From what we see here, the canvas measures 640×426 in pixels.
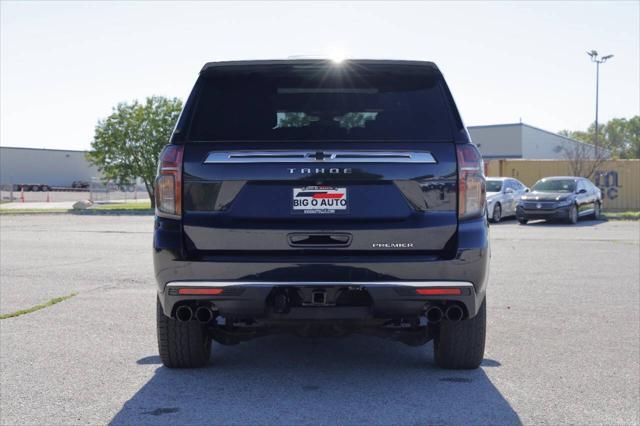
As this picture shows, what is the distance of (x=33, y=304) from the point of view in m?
8.25

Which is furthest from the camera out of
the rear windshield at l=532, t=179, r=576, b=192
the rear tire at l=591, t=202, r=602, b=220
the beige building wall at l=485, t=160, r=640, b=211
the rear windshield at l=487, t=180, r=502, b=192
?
the beige building wall at l=485, t=160, r=640, b=211

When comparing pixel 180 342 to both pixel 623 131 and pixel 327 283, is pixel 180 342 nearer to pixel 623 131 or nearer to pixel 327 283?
pixel 327 283

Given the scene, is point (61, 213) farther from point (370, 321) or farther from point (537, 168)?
point (370, 321)

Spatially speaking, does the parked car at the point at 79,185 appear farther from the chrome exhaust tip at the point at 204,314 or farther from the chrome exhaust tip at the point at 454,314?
the chrome exhaust tip at the point at 454,314

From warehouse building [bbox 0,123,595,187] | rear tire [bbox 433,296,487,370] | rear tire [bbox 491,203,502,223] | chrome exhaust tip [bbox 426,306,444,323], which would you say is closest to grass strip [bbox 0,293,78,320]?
rear tire [bbox 433,296,487,370]

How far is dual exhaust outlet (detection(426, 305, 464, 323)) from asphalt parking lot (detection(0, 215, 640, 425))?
0.50 meters

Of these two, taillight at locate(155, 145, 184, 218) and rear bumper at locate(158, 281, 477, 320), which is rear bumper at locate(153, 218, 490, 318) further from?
taillight at locate(155, 145, 184, 218)

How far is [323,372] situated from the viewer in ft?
17.5

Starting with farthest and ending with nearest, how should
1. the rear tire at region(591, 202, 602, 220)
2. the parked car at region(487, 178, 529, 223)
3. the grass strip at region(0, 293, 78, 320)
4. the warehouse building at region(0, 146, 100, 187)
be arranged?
the warehouse building at region(0, 146, 100, 187) < the rear tire at region(591, 202, 602, 220) < the parked car at region(487, 178, 529, 223) < the grass strip at region(0, 293, 78, 320)

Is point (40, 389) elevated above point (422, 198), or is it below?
below

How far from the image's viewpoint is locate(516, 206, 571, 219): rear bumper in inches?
950

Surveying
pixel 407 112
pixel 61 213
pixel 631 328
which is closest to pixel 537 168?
pixel 61 213

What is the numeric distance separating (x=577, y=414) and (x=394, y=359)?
1.66 m

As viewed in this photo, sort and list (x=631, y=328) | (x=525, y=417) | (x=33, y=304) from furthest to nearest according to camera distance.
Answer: (x=33, y=304)
(x=631, y=328)
(x=525, y=417)
